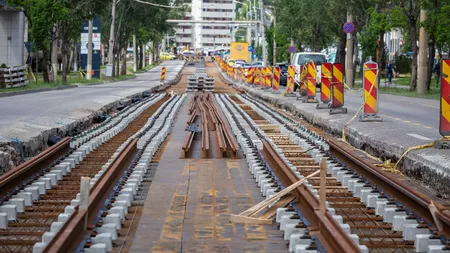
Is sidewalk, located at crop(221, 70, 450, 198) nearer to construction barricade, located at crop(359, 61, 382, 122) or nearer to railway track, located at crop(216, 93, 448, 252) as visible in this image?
construction barricade, located at crop(359, 61, 382, 122)

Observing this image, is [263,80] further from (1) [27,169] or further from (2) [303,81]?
(1) [27,169]

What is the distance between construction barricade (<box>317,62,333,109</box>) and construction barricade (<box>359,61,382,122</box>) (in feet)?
14.9

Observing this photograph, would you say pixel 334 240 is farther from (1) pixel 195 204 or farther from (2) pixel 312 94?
(2) pixel 312 94

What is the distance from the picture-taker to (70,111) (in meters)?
23.8

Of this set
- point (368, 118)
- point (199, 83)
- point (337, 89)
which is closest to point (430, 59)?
point (199, 83)

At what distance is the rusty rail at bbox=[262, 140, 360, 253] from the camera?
247 inches

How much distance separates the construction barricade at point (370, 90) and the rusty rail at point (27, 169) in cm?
770

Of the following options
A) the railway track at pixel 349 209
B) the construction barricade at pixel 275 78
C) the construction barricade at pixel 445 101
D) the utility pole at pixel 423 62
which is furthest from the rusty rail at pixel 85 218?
the utility pole at pixel 423 62

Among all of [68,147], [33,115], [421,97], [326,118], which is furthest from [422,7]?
[68,147]

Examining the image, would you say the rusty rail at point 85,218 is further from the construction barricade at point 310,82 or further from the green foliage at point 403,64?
the green foliage at point 403,64

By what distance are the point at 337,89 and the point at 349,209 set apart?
14231 mm

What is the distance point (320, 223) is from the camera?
718cm

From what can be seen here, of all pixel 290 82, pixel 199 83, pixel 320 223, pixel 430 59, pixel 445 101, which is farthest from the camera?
pixel 199 83

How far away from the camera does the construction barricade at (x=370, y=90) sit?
739 inches
